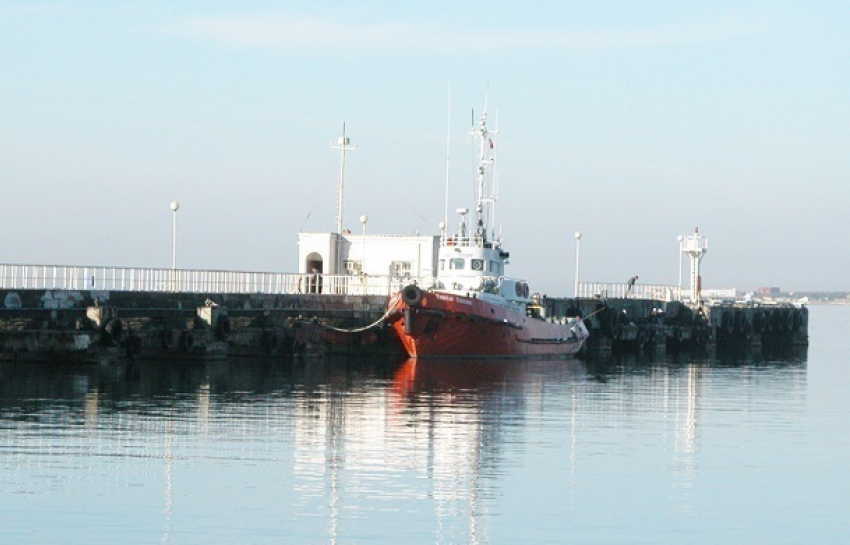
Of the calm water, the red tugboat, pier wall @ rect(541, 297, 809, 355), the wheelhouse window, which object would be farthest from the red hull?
pier wall @ rect(541, 297, 809, 355)

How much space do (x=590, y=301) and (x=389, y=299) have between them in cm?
1704

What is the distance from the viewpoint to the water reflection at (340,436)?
21.6 m

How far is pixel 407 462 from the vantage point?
2605 centimetres

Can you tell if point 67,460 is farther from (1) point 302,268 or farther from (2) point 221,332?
(1) point 302,268

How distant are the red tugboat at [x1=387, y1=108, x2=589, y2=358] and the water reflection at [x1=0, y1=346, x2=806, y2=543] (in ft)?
14.3

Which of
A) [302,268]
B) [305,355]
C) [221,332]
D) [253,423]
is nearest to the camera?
[253,423]

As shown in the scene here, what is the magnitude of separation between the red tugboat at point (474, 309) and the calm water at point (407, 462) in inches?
379

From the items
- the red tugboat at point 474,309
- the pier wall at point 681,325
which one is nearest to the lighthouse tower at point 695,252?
the pier wall at point 681,325

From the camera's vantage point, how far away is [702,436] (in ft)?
105

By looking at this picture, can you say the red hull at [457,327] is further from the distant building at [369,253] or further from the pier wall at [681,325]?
the pier wall at [681,325]

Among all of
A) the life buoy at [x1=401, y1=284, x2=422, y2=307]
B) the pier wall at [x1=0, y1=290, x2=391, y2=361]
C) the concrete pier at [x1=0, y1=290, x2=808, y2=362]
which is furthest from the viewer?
the life buoy at [x1=401, y1=284, x2=422, y2=307]

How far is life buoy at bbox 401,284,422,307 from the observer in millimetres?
54719

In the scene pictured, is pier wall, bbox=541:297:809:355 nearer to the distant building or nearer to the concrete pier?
the concrete pier

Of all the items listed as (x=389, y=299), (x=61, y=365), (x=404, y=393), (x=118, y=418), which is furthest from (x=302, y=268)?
(x=118, y=418)
